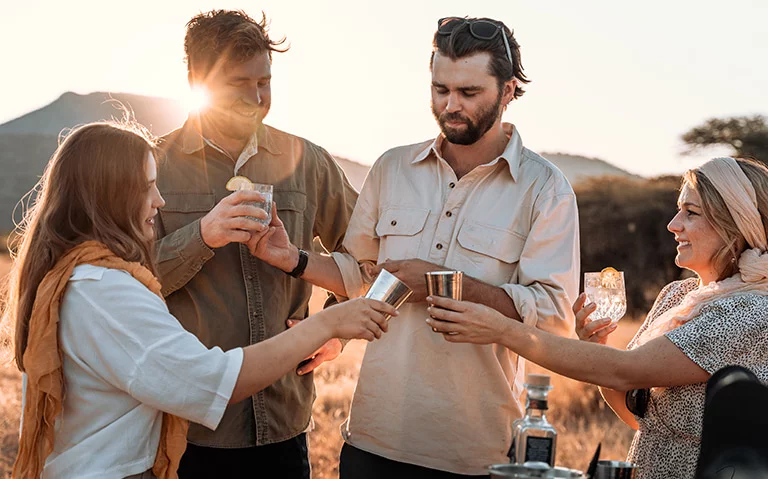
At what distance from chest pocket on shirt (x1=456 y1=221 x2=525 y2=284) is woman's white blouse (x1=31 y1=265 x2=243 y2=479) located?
1.27 meters

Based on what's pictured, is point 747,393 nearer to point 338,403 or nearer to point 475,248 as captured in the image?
point 475,248

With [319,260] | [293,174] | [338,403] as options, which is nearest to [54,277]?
[319,260]

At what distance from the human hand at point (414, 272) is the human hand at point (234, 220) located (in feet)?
1.92

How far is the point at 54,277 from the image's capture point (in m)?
3.27

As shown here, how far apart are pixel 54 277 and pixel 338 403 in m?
8.23

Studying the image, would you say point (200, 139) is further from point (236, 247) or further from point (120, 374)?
point (120, 374)

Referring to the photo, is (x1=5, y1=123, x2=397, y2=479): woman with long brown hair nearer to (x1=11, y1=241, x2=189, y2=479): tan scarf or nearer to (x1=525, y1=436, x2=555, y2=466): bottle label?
(x1=11, y1=241, x2=189, y2=479): tan scarf

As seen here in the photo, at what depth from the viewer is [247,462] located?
473cm

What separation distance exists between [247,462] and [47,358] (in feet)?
5.64

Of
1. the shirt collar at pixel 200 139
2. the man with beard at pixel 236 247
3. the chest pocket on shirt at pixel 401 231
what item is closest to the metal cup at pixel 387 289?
the chest pocket on shirt at pixel 401 231

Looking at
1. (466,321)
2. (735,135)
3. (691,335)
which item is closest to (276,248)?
(466,321)

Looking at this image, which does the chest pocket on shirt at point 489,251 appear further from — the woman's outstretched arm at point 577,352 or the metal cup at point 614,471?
the metal cup at point 614,471

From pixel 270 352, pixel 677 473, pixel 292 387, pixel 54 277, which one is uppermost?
pixel 54 277

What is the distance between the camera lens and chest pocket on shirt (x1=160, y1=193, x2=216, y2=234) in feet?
15.7
